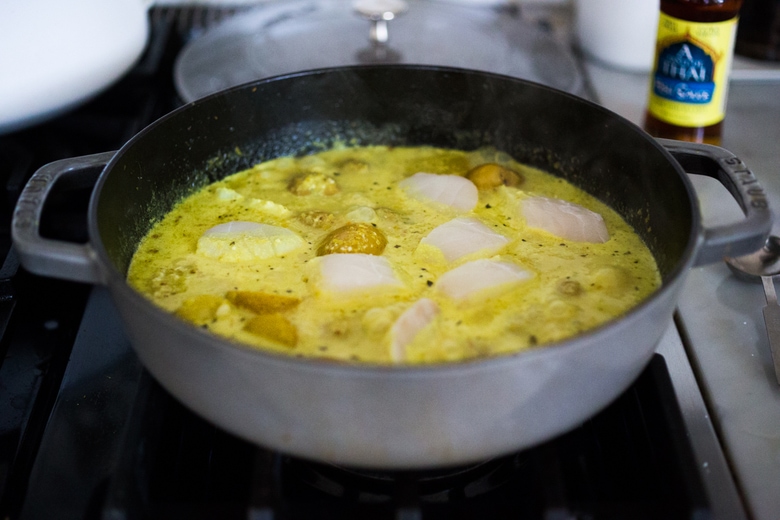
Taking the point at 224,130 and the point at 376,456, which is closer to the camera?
the point at 376,456

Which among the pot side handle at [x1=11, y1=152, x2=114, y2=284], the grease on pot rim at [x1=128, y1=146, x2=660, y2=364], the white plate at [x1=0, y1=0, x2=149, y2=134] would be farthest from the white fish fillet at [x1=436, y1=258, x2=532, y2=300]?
the white plate at [x1=0, y1=0, x2=149, y2=134]

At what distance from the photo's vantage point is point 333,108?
1322mm

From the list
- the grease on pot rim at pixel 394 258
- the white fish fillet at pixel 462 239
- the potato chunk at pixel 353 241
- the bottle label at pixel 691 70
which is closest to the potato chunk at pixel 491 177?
the grease on pot rim at pixel 394 258

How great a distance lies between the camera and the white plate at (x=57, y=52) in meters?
1.23

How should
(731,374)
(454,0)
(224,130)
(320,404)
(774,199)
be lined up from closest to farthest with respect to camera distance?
(320,404)
(731,374)
(224,130)
(774,199)
(454,0)

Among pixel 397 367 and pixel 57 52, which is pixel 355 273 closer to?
pixel 397 367

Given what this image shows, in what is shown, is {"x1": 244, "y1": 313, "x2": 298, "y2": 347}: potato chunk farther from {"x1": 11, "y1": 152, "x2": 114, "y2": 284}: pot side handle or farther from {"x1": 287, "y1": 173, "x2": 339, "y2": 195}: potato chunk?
{"x1": 287, "y1": 173, "x2": 339, "y2": 195}: potato chunk

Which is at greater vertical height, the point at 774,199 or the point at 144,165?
the point at 144,165

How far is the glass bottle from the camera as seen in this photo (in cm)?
131

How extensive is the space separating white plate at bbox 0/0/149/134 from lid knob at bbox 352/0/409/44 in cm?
45

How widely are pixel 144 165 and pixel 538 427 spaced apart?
27.3 inches

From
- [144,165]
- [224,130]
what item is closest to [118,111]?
[224,130]

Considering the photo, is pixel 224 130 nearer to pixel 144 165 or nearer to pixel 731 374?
pixel 144 165

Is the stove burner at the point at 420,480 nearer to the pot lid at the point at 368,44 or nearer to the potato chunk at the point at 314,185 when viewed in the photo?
the potato chunk at the point at 314,185
